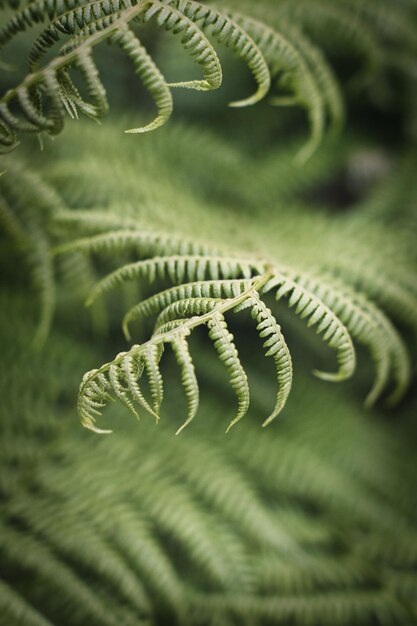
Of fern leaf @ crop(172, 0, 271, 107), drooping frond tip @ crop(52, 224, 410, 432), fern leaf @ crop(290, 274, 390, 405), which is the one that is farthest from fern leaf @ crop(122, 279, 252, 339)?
fern leaf @ crop(172, 0, 271, 107)

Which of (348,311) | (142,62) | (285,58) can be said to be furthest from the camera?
(285,58)

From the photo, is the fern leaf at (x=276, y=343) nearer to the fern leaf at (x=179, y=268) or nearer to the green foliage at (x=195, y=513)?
the fern leaf at (x=179, y=268)

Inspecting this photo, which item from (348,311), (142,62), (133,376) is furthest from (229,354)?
(142,62)

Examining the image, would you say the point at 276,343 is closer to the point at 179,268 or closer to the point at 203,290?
the point at 203,290

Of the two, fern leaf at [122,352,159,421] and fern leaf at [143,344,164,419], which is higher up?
fern leaf at [143,344,164,419]

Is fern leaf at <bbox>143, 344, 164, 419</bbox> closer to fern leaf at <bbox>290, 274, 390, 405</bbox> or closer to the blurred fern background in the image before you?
the blurred fern background

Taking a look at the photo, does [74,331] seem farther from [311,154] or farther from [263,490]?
[311,154]

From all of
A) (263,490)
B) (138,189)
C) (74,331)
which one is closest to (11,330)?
(74,331)

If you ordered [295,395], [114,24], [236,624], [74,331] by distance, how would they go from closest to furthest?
1. [114,24]
2. [236,624]
3. [74,331]
4. [295,395]
